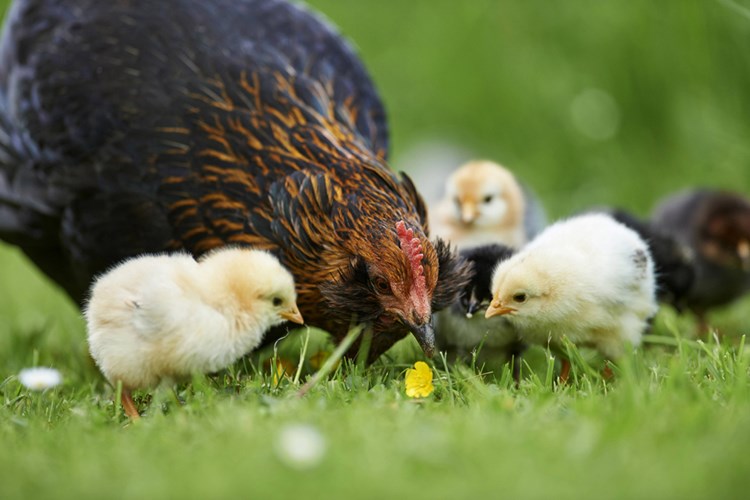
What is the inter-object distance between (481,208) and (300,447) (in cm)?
249

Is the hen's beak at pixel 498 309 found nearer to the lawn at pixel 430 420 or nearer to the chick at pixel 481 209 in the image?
the lawn at pixel 430 420

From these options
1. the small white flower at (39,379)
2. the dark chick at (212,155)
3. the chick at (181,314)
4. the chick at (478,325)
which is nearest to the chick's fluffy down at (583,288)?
the chick at (478,325)

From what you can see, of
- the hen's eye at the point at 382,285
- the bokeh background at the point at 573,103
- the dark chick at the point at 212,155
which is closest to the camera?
the hen's eye at the point at 382,285

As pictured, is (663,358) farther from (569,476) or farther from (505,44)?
(505,44)

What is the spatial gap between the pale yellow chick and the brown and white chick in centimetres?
90

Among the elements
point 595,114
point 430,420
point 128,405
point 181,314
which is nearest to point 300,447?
point 430,420

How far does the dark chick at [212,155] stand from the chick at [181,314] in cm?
23

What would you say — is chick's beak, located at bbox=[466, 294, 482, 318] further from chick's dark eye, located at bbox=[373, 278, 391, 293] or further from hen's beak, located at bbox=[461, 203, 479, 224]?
hen's beak, located at bbox=[461, 203, 479, 224]

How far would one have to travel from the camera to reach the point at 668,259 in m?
4.61

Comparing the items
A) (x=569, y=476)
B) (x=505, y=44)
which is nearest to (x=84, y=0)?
(x=569, y=476)

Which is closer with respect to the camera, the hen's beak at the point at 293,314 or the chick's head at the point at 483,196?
the hen's beak at the point at 293,314

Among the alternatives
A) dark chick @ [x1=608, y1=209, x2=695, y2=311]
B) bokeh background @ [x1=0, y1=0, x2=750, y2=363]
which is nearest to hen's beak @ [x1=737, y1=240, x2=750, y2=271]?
dark chick @ [x1=608, y1=209, x2=695, y2=311]

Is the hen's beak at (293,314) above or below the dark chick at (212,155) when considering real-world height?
below

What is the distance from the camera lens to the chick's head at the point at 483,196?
469cm
